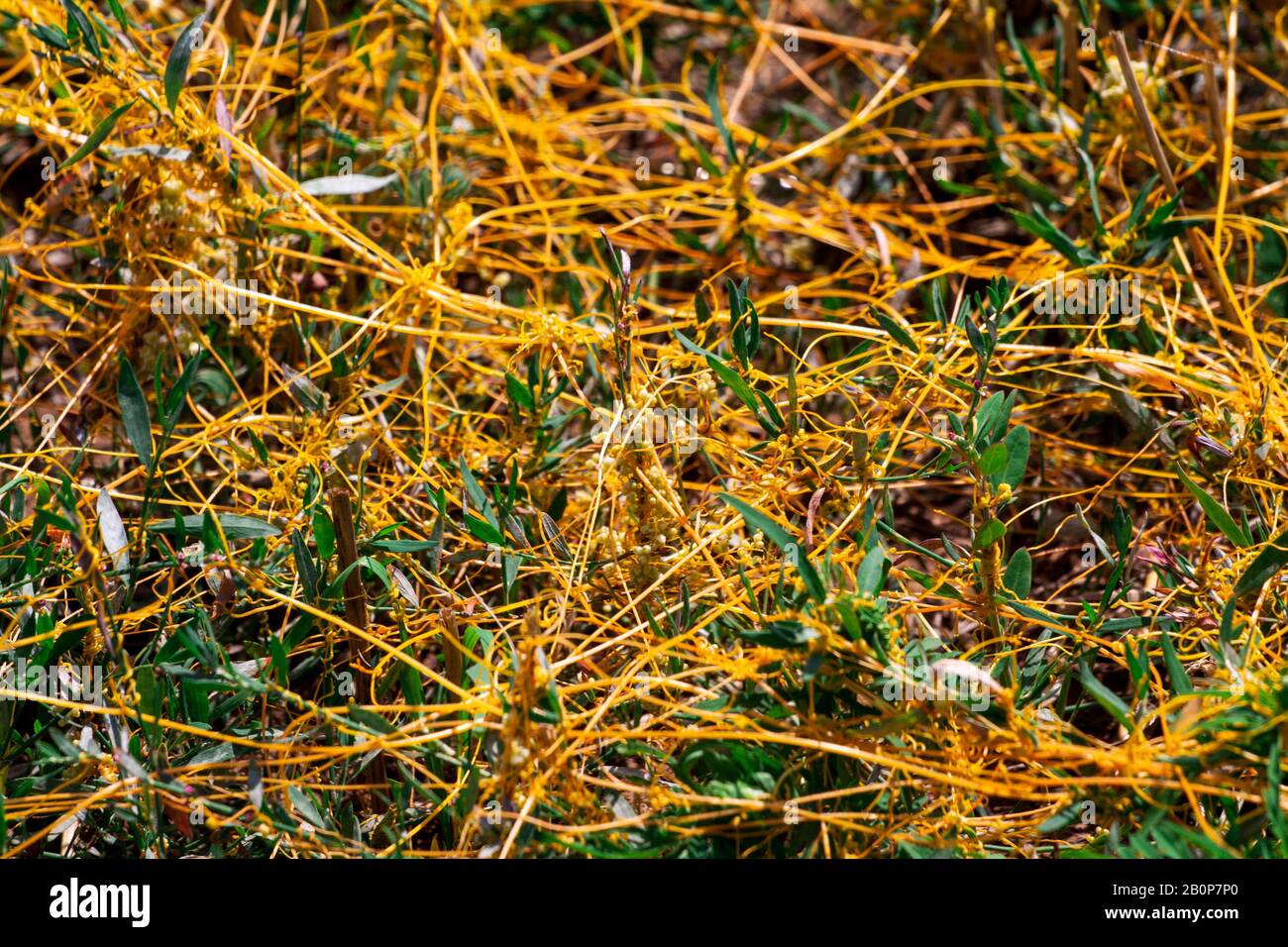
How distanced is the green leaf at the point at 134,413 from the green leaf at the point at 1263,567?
1.36 metres

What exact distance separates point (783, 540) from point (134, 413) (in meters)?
0.85

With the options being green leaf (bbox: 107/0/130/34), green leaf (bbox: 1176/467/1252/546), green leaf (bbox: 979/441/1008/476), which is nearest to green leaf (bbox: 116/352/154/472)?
green leaf (bbox: 107/0/130/34)

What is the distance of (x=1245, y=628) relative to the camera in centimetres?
154

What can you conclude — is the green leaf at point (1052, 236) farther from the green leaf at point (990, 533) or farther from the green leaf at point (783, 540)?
the green leaf at point (783, 540)

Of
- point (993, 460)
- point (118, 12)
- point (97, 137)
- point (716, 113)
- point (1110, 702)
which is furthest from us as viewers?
point (716, 113)

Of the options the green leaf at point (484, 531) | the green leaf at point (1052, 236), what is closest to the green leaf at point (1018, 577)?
the green leaf at point (1052, 236)

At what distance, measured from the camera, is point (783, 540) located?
1382mm

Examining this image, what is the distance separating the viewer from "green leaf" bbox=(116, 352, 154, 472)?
1.56 meters

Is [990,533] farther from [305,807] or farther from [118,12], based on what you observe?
[118,12]

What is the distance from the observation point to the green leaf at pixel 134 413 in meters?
1.56

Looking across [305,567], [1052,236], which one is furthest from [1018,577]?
[305,567]

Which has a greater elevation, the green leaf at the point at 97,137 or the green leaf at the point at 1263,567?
the green leaf at the point at 97,137

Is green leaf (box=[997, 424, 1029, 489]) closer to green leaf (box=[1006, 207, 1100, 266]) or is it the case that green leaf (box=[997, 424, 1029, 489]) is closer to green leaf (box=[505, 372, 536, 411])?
green leaf (box=[1006, 207, 1100, 266])
